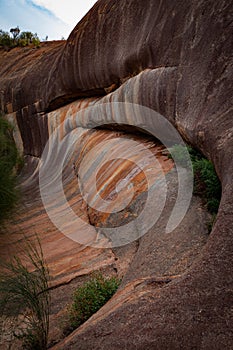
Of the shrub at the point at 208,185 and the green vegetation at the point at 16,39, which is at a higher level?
the green vegetation at the point at 16,39

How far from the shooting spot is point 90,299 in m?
4.20

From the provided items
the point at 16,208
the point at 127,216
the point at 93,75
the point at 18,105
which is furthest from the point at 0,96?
the point at 127,216

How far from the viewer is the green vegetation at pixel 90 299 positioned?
4080 millimetres

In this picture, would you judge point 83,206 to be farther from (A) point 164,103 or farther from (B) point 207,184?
(B) point 207,184

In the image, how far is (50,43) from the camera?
827 inches

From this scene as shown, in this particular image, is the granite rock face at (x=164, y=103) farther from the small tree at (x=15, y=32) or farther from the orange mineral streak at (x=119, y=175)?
the small tree at (x=15, y=32)

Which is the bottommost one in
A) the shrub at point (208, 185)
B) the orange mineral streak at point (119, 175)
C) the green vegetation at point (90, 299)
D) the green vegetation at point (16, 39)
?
the green vegetation at point (90, 299)

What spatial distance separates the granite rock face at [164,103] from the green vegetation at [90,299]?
1.44ft

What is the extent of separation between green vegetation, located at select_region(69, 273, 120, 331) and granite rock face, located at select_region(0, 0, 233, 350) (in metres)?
0.44

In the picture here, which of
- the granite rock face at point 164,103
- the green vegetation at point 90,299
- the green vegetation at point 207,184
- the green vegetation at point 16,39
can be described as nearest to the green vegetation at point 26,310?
the green vegetation at point 90,299

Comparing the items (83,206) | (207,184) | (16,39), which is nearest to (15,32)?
(16,39)

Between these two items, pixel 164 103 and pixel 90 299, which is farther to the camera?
pixel 164 103

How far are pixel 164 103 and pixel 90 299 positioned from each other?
3.83 m

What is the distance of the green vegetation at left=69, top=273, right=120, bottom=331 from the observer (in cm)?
408
